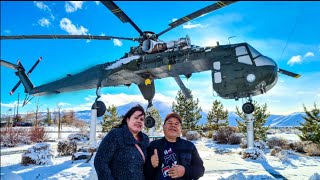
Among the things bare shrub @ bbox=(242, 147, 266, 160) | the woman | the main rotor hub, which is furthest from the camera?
the main rotor hub

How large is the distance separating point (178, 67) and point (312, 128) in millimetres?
11931

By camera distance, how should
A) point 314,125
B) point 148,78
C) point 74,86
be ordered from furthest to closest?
point 314,125 → point 74,86 → point 148,78

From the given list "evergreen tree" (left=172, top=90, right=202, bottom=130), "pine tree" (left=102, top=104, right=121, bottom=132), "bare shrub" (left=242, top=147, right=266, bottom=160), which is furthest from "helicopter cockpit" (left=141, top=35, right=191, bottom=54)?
"pine tree" (left=102, top=104, right=121, bottom=132)

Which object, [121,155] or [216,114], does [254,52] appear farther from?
[216,114]

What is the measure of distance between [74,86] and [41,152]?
3.38m

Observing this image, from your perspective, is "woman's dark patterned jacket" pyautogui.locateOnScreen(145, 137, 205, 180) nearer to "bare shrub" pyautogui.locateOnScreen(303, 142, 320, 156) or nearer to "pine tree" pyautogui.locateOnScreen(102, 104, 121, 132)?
"bare shrub" pyautogui.locateOnScreen(303, 142, 320, 156)

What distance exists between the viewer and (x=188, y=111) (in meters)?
30.2

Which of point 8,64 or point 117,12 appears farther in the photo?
point 8,64

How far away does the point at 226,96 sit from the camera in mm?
8992

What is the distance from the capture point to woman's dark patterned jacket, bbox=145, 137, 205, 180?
10.3 ft

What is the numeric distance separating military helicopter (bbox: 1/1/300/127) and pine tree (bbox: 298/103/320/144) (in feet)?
27.9

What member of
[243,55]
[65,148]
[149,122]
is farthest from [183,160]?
[65,148]

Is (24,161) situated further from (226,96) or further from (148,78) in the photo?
(226,96)

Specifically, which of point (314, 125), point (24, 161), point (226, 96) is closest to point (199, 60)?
point (226, 96)
